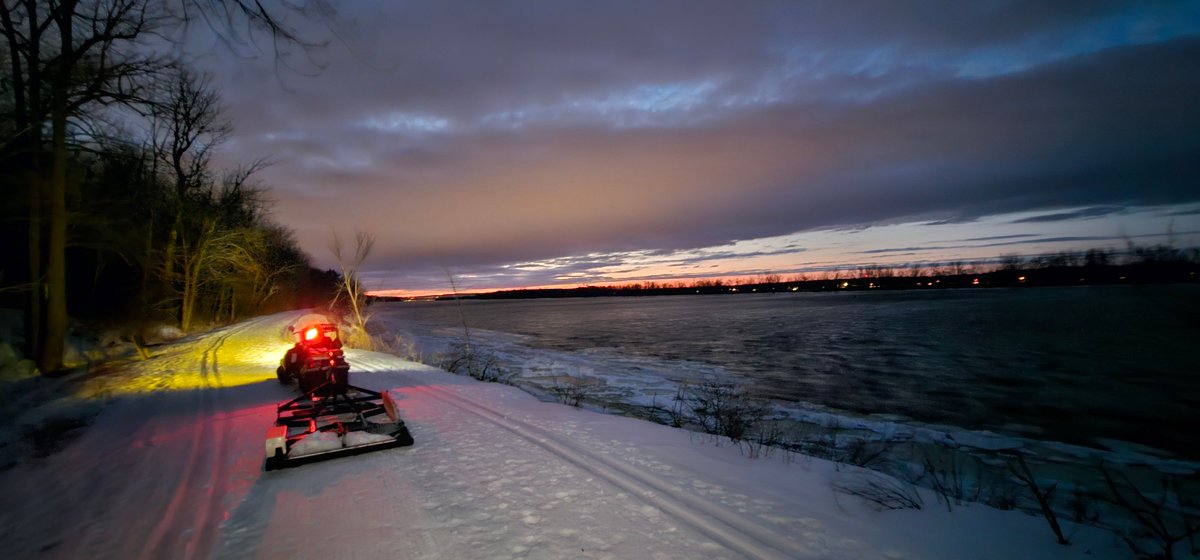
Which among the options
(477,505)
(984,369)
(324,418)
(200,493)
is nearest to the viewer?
(477,505)

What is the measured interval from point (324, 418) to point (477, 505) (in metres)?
4.26

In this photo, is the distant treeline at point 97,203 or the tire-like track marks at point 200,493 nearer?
the tire-like track marks at point 200,493

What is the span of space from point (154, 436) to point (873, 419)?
527 inches

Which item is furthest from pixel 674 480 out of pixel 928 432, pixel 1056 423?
pixel 1056 423

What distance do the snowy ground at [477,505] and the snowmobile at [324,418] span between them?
18 centimetres

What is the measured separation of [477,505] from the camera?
3840 millimetres

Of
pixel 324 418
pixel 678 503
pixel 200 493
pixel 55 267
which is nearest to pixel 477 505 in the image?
pixel 678 503

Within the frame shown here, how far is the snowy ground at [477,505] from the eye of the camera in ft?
10.8

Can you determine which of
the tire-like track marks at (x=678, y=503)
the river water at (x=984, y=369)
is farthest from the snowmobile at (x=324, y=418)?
the river water at (x=984, y=369)

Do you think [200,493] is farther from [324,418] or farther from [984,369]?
[984,369]

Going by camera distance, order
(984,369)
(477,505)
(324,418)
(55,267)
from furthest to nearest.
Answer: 1. (984,369)
2. (55,267)
3. (324,418)
4. (477,505)

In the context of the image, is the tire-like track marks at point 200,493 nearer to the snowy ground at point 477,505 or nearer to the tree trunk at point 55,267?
the snowy ground at point 477,505

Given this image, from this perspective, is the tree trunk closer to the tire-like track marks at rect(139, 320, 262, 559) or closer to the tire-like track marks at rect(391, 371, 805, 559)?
the tire-like track marks at rect(139, 320, 262, 559)

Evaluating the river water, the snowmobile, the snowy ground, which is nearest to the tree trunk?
the snowmobile
